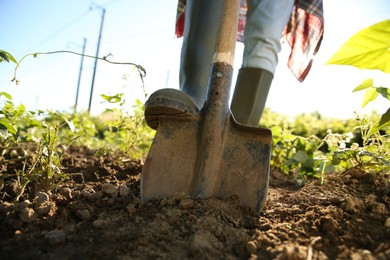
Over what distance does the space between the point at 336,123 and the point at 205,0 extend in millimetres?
5118

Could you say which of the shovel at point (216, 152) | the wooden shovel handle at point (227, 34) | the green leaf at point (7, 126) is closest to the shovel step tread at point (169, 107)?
the shovel at point (216, 152)

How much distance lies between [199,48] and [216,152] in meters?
0.64

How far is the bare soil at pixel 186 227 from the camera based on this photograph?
78cm

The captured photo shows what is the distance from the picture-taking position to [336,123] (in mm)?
5984

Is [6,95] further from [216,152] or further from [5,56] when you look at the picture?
[216,152]

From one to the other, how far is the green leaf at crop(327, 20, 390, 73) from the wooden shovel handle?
1.28 feet

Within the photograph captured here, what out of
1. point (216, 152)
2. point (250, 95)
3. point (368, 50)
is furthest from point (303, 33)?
point (216, 152)

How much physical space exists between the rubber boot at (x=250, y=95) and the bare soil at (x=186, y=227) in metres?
0.45

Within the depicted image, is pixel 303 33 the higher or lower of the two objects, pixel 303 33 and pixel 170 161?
the higher

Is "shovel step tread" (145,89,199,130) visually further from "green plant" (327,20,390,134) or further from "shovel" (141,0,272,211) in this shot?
"green plant" (327,20,390,134)

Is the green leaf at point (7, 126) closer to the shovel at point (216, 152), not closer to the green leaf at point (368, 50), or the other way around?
the shovel at point (216, 152)

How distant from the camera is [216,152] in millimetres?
1186

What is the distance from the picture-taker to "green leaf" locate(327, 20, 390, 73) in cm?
92

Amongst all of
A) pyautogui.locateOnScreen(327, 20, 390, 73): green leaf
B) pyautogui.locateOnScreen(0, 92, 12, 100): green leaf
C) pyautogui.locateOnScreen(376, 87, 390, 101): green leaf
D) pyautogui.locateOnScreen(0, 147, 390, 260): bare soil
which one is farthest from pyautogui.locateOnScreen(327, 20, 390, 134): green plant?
pyautogui.locateOnScreen(0, 92, 12, 100): green leaf
